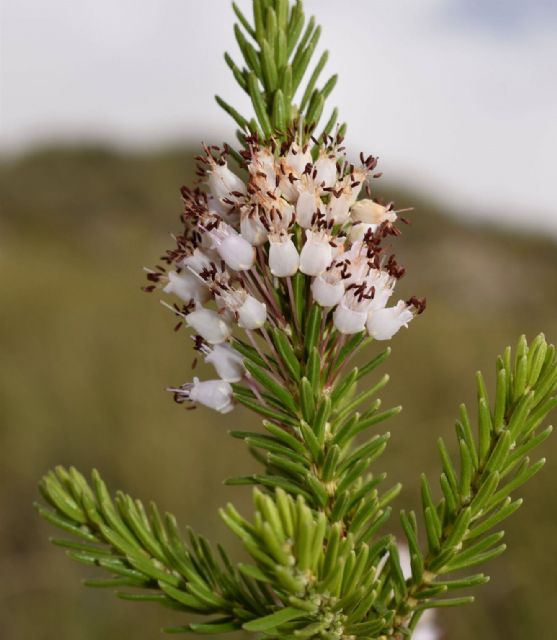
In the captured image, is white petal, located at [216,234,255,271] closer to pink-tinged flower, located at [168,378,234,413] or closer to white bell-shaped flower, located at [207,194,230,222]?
white bell-shaped flower, located at [207,194,230,222]

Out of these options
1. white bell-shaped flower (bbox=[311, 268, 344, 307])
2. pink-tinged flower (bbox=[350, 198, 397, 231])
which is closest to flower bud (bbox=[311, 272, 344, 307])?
white bell-shaped flower (bbox=[311, 268, 344, 307])

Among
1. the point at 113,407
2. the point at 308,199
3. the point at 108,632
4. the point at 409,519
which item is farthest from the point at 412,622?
the point at 113,407

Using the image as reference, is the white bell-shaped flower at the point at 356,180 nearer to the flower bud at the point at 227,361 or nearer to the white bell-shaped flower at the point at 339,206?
the white bell-shaped flower at the point at 339,206

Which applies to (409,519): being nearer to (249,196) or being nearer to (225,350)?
(225,350)

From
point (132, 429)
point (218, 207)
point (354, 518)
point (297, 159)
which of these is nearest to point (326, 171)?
point (297, 159)

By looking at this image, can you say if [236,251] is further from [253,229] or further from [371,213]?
[371,213]

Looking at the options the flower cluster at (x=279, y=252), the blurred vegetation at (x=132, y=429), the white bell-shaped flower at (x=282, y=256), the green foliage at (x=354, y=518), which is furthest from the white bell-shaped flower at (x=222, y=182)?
the blurred vegetation at (x=132, y=429)
